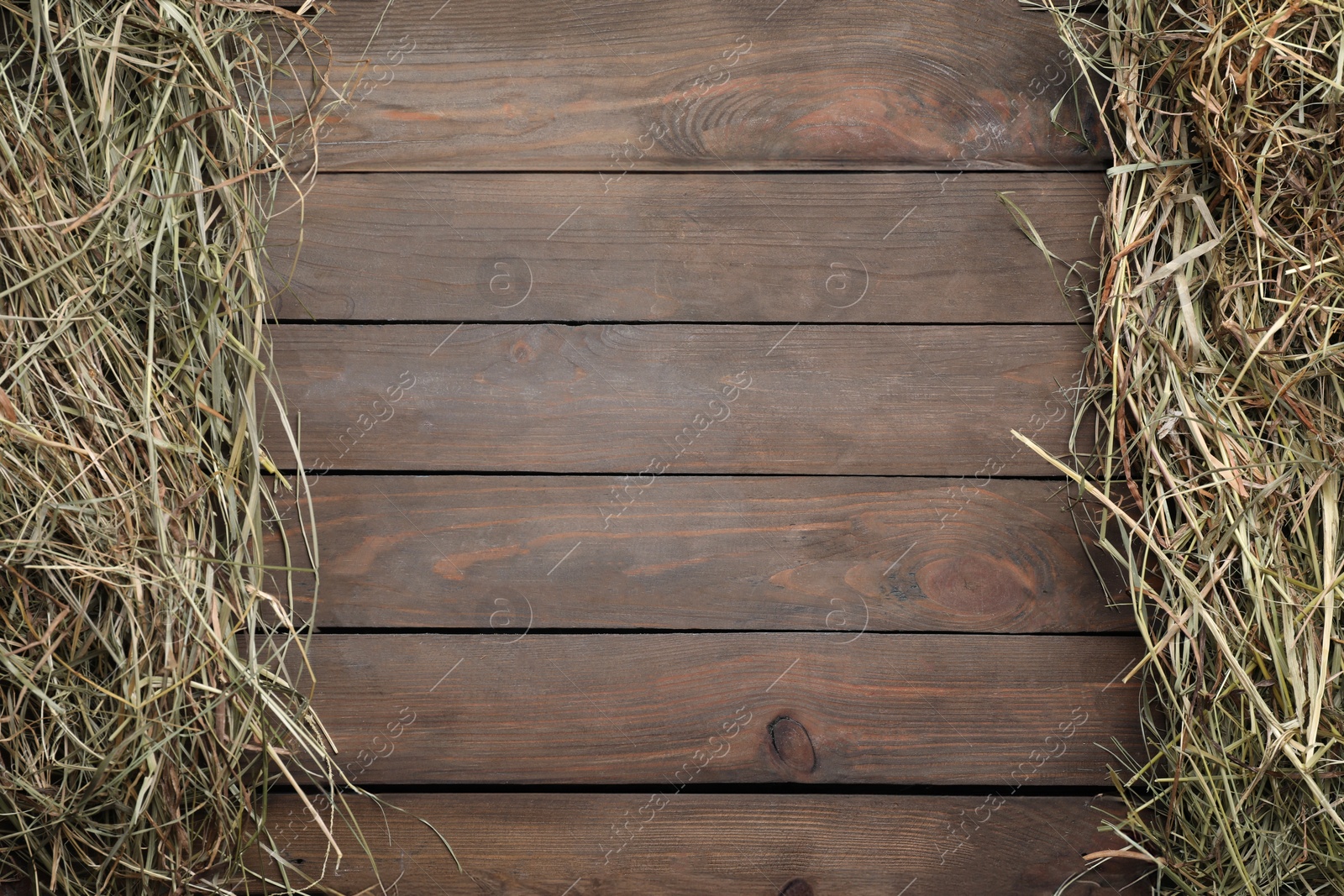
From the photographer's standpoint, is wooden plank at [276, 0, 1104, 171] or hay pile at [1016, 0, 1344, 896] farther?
wooden plank at [276, 0, 1104, 171]

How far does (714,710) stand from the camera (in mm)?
967

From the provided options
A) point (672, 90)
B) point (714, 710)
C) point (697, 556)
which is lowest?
point (714, 710)

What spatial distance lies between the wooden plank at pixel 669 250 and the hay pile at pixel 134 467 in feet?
0.34

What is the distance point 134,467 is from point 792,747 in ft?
2.65

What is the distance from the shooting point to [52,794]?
A: 2.85 ft

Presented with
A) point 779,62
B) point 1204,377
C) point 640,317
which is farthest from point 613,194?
point 1204,377

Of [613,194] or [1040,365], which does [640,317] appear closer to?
[613,194]

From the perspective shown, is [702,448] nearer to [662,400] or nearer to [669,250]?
[662,400]

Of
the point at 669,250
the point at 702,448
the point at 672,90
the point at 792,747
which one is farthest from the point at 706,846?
the point at 672,90

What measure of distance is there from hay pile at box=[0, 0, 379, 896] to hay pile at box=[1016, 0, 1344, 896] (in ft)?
3.20

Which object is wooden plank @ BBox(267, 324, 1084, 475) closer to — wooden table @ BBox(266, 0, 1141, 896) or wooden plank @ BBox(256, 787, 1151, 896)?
wooden table @ BBox(266, 0, 1141, 896)

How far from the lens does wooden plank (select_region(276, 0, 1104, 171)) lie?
3.28 feet

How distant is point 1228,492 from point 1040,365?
244 millimetres

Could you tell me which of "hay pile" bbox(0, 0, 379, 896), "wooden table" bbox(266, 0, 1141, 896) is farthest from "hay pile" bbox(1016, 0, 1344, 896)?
"hay pile" bbox(0, 0, 379, 896)
